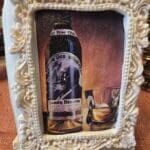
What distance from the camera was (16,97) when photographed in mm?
494

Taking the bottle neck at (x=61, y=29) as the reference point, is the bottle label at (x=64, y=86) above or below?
below

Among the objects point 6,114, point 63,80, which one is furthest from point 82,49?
point 6,114

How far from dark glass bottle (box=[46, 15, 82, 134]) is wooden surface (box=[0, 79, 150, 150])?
0.41 ft

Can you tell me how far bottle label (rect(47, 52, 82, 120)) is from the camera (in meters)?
0.49

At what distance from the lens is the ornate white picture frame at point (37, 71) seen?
459 millimetres

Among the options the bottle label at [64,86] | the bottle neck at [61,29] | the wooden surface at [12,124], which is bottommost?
the wooden surface at [12,124]

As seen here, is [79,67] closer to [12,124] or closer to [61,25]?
[61,25]

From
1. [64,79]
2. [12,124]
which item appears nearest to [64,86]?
[64,79]

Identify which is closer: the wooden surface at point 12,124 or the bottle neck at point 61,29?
the bottle neck at point 61,29

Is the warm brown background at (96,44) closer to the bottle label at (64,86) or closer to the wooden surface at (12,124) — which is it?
the bottle label at (64,86)

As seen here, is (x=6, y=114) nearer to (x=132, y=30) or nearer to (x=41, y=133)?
(x=41, y=133)

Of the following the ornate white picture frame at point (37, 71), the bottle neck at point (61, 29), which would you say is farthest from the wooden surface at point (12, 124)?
the bottle neck at point (61, 29)

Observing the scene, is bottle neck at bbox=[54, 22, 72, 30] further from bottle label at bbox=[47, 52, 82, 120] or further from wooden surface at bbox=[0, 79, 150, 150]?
wooden surface at bbox=[0, 79, 150, 150]

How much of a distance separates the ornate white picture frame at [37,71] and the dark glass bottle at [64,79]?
0.06 feet
